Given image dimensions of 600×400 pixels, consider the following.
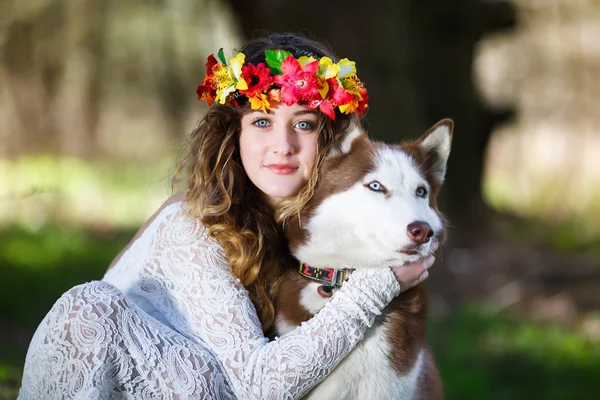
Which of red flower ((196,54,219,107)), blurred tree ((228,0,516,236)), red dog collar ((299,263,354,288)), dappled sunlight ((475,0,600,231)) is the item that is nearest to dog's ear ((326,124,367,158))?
red dog collar ((299,263,354,288))

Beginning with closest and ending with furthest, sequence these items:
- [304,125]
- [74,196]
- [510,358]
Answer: [304,125] < [510,358] < [74,196]

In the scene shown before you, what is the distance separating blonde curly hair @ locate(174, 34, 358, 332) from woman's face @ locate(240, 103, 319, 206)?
30mm

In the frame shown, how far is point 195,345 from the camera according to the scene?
7.50ft

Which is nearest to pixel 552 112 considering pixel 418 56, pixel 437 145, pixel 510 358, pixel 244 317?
pixel 418 56

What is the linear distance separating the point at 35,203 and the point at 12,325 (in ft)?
9.03

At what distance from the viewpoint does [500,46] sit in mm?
9320

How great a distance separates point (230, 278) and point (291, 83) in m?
0.61

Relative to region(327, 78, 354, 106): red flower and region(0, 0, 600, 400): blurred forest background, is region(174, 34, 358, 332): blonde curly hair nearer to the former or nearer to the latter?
region(327, 78, 354, 106): red flower

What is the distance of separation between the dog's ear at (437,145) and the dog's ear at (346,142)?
18 cm

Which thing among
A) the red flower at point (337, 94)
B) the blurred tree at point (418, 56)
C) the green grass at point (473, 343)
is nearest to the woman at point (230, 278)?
the red flower at point (337, 94)

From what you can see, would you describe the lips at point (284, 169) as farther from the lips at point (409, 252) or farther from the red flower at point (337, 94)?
the lips at point (409, 252)

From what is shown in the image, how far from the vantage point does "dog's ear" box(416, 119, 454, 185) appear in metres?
2.41

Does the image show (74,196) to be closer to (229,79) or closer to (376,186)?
(229,79)

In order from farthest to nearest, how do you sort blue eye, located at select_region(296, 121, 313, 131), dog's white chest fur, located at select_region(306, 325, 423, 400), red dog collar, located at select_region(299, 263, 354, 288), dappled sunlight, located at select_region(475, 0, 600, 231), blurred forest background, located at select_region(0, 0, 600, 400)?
dappled sunlight, located at select_region(475, 0, 600, 231) < blurred forest background, located at select_region(0, 0, 600, 400) < blue eye, located at select_region(296, 121, 313, 131) < red dog collar, located at select_region(299, 263, 354, 288) < dog's white chest fur, located at select_region(306, 325, 423, 400)
